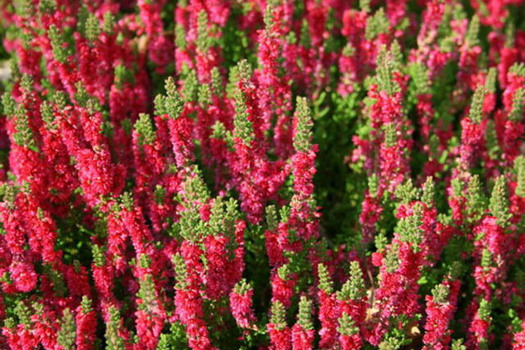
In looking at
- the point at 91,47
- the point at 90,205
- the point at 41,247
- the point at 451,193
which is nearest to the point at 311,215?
the point at 451,193

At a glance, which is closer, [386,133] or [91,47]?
[386,133]

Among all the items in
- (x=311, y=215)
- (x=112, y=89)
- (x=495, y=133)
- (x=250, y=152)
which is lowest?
(x=311, y=215)

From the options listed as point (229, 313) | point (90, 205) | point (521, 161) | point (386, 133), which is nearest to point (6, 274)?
point (90, 205)

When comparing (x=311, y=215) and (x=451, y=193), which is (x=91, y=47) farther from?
(x=451, y=193)

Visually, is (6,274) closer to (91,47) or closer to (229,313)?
(229,313)

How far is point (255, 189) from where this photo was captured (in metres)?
4.34

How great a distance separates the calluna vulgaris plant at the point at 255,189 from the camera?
3967 mm

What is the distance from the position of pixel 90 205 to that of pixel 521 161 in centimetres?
299

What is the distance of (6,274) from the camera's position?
13.8 ft

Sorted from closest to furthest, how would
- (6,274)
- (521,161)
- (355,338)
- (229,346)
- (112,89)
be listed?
1. (355,338)
2. (6,274)
3. (229,346)
4. (521,161)
5. (112,89)

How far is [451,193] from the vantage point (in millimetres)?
4742

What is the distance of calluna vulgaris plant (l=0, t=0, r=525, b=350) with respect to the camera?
13.0ft

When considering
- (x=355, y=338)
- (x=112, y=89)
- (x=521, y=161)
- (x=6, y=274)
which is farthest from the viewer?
(x=112, y=89)

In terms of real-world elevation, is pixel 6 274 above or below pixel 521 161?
below
